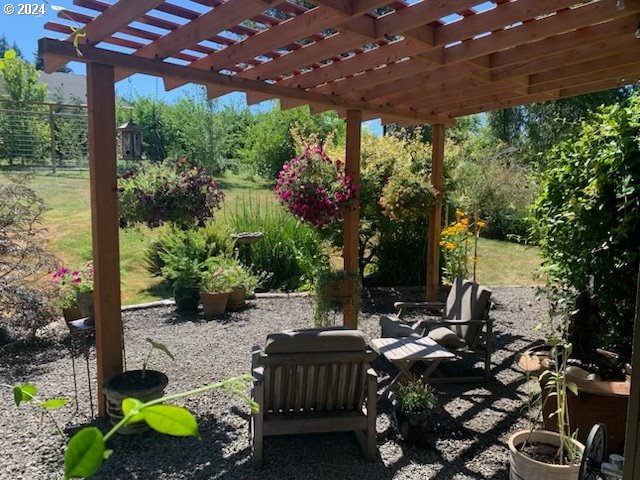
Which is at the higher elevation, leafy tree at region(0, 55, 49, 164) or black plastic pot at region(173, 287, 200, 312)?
leafy tree at region(0, 55, 49, 164)

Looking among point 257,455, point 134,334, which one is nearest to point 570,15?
point 257,455

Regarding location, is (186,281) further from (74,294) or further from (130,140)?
(130,140)

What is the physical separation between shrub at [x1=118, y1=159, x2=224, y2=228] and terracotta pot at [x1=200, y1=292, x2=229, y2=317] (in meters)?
1.88

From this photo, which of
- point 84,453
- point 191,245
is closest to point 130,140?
point 191,245

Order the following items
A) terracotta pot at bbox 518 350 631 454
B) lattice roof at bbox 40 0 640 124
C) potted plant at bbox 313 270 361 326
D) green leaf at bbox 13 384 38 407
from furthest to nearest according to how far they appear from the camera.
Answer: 1. potted plant at bbox 313 270 361 326
2. lattice roof at bbox 40 0 640 124
3. terracotta pot at bbox 518 350 631 454
4. green leaf at bbox 13 384 38 407

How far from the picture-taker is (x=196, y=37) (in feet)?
10.2

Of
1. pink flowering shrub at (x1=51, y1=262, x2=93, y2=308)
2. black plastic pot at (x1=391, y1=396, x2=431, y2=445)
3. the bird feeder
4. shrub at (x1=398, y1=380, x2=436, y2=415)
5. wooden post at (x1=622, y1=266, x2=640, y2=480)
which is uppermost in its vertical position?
the bird feeder

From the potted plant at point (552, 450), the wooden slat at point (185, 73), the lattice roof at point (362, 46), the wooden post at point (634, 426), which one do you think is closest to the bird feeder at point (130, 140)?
the lattice roof at point (362, 46)

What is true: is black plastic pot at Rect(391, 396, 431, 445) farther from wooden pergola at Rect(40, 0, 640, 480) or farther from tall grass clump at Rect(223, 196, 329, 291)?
tall grass clump at Rect(223, 196, 329, 291)

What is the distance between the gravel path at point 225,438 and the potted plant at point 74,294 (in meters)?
0.44

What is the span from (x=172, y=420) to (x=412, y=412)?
9.62ft

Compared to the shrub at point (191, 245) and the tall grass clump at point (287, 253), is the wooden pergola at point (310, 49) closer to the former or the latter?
the shrub at point (191, 245)

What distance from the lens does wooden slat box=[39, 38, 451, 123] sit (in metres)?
2.97

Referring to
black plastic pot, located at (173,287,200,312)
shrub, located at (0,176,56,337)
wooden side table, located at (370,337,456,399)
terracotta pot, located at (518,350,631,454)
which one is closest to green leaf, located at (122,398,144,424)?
terracotta pot, located at (518,350,631,454)
